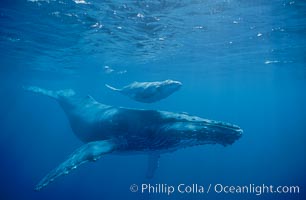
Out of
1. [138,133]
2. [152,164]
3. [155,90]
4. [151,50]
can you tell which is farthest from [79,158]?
[151,50]

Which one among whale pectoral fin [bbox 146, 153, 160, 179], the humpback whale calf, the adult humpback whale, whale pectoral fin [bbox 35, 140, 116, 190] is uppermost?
the humpback whale calf

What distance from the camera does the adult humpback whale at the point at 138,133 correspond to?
26.0 ft

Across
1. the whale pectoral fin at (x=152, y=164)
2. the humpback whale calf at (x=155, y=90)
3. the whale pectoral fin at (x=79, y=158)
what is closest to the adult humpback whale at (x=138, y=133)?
the whale pectoral fin at (x=79, y=158)

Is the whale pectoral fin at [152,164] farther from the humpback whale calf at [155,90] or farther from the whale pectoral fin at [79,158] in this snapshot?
the whale pectoral fin at [79,158]

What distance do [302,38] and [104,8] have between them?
16.4 meters

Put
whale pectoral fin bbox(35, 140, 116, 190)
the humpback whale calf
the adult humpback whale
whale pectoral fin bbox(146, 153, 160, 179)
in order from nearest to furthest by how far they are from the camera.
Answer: whale pectoral fin bbox(35, 140, 116, 190)
the adult humpback whale
the humpback whale calf
whale pectoral fin bbox(146, 153, 160, 179)

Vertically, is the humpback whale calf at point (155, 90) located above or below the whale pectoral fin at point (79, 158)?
above

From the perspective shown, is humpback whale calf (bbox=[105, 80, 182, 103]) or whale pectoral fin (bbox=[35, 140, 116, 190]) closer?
whale pectoral fin (bbox=[35, 140, 116, 190])

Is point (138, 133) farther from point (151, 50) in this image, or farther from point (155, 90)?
point (151, 50)

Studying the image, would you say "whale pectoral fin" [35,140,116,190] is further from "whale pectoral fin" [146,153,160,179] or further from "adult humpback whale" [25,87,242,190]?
"whale pectoral fin" [146,153,160,179]

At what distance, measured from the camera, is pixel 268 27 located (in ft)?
63.6

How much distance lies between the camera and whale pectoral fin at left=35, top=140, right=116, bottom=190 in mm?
7660

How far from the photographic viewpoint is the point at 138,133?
960 cm

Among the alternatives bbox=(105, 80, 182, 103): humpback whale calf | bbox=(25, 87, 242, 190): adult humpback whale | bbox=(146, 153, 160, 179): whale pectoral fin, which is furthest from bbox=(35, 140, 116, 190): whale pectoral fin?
bbox=(146, 153, 160, 179): whale pectoral fin
